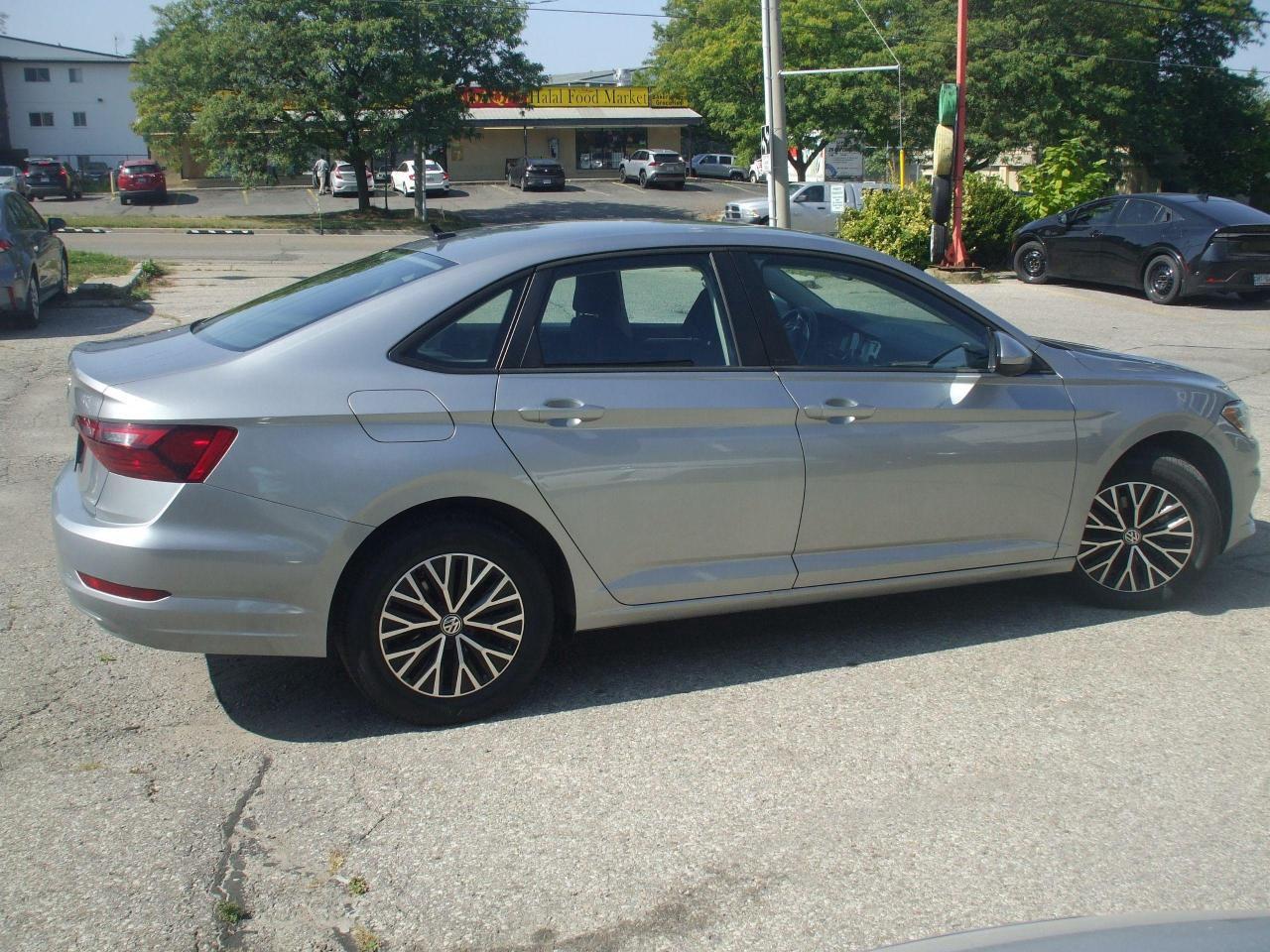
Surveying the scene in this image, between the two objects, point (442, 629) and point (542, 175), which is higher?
point (542, 175)

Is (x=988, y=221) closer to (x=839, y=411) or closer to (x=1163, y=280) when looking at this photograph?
(x=1163, y=280)

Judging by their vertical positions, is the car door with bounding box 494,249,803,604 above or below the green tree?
below

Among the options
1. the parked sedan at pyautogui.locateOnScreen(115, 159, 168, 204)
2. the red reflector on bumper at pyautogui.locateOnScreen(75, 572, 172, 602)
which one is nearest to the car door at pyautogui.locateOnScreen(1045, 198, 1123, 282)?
the red reflector on bumper at pyautogui.locateOnScreen(75, 572, 172, 602)

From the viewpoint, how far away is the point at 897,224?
21875 millimetres

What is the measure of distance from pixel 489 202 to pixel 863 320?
50715 mm

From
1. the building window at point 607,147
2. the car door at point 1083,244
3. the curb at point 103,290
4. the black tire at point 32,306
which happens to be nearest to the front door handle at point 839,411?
the black tire at point 32,306

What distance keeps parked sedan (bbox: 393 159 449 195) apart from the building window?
13.9m

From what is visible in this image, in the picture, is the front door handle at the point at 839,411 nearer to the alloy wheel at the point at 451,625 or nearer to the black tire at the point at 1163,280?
the alloy wheel at the point at 451,625

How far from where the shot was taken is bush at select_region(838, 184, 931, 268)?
2172cm

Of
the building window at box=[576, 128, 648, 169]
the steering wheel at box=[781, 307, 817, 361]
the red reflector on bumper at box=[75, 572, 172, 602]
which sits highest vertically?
the building window at box=[576, 128, 648, 169]

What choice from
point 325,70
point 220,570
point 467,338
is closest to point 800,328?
point 467,338

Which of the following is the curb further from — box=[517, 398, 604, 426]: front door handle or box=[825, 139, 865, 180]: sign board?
box=[825, 139, 865, 180]: sign board

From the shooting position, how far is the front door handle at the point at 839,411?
458 cm

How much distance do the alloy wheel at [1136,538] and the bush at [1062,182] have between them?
63.2 feet
